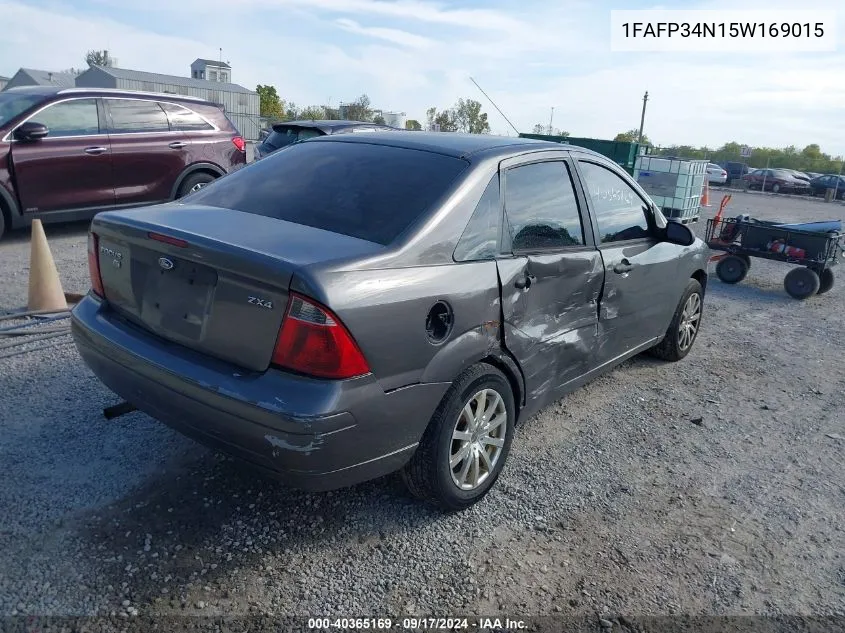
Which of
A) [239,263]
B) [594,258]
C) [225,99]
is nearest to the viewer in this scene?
[239,263]

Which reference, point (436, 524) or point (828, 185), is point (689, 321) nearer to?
point (436, 524)

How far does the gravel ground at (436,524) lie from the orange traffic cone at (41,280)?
102 centimetres

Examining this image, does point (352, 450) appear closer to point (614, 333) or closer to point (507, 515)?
point (507, 515)

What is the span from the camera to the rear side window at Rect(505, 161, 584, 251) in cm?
330

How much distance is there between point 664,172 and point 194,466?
12702 millimetres

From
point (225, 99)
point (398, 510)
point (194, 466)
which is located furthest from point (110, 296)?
point (225, 99)

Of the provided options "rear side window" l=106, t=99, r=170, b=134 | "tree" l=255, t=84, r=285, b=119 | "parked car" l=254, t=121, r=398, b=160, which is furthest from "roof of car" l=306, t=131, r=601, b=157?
"tree" l=255, t=84, r=285, b=119

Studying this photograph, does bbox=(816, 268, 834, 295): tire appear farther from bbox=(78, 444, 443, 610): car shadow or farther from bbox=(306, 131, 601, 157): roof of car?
bbox=(78, 444, 443, 610): car shadow

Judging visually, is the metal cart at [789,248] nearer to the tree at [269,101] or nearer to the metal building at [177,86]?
the metal building at [177,86]

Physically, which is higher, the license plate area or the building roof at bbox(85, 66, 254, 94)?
the building roof at bbox(85, 66, 254, 94)

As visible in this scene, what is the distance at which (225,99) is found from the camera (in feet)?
159

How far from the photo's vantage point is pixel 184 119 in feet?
30.8

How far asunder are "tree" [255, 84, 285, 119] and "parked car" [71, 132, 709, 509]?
65.6 m

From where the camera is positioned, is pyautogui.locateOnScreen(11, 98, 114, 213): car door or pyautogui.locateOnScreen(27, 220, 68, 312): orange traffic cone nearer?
pyautogui.locateOnScreen(27, 220, 68, 312): orange traffic cone
